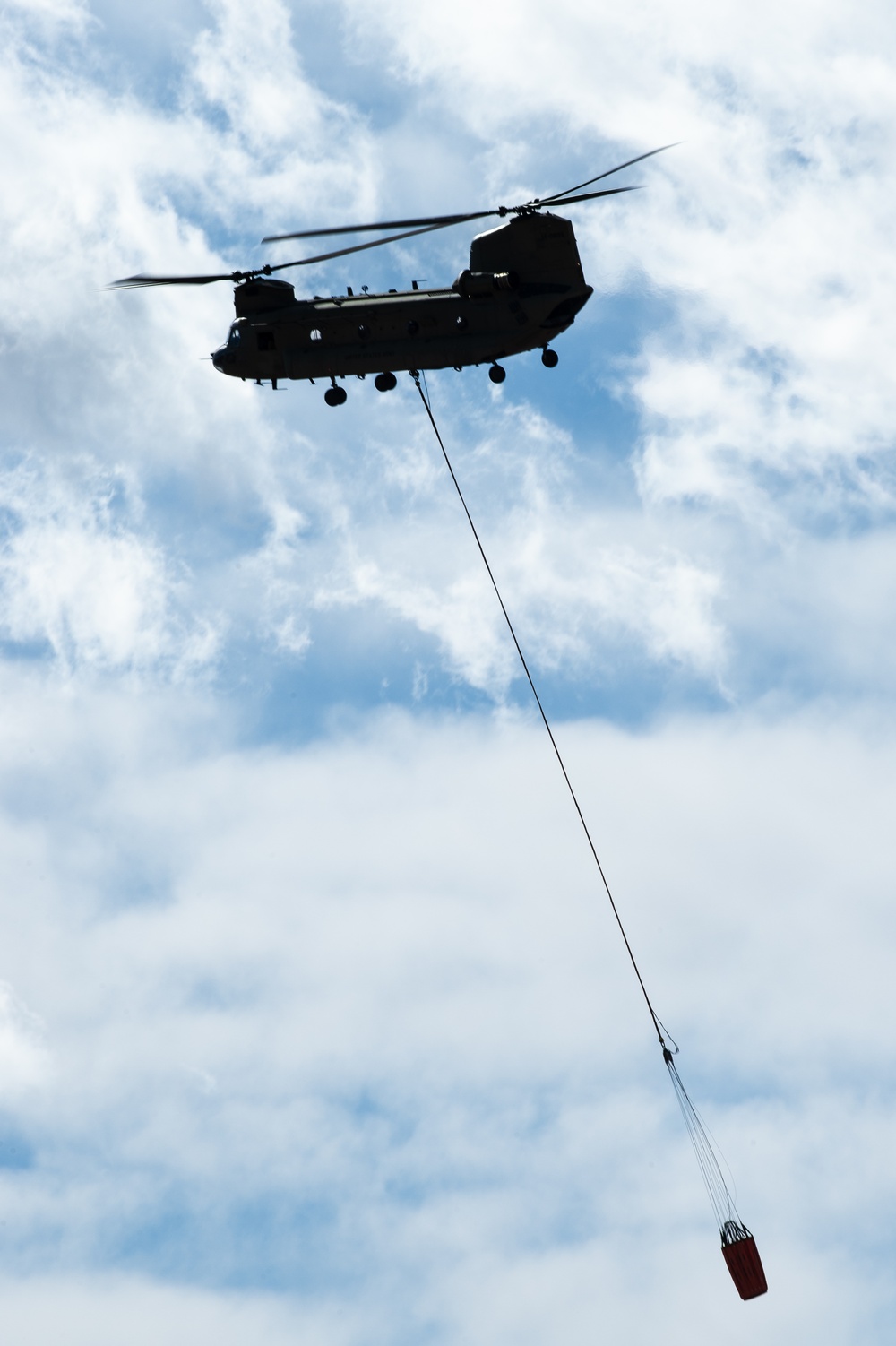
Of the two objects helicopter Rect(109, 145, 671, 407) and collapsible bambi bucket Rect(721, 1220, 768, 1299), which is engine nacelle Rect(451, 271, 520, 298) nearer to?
helicopter Rect(109, 145, 671, 407)

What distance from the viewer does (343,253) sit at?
4894 cm

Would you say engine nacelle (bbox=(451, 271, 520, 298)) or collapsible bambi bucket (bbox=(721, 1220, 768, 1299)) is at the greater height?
engine nacelle (bbox=(451, 271, 520, 298))

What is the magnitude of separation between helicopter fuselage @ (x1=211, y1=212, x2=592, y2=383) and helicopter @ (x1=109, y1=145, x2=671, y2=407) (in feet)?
0.09

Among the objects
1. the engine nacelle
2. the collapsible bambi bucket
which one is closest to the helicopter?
the engine nacelle

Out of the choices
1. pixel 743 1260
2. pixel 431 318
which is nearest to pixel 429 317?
pixel 431 318

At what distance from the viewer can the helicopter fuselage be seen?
172 ft

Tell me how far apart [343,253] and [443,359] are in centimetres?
487

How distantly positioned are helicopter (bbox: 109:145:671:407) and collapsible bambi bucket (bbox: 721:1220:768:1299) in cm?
2509

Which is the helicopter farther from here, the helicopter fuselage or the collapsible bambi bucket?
the collapsible bambi bucket

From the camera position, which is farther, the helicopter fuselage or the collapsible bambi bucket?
the helicopter fuselage

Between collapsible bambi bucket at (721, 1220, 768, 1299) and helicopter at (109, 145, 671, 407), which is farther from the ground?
helicopter at (109, 145, 671, 407)

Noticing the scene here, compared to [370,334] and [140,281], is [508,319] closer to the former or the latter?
[370,334]

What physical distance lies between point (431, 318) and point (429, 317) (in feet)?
0.23

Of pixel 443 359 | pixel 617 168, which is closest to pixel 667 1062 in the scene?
pixel 443 359
